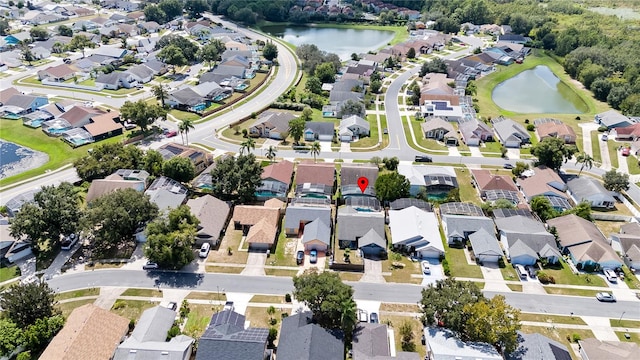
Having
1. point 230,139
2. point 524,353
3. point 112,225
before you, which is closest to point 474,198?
point 524,353

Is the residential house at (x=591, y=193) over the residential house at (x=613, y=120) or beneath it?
beneath

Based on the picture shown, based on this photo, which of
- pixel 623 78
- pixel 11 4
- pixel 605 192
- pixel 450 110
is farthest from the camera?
pixel 11 4

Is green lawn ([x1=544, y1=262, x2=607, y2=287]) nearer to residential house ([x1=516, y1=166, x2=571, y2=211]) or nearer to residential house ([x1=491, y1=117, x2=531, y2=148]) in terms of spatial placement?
residential house ([x1=516, y1=166, x2=571, y2=211])

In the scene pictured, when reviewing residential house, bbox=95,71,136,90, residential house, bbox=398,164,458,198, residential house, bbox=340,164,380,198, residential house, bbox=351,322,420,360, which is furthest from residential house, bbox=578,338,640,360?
residential house, bbox=95,71,136,90

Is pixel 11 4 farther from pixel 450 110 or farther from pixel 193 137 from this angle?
pixel 450 110

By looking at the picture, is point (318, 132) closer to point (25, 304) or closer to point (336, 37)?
point (25, 304)

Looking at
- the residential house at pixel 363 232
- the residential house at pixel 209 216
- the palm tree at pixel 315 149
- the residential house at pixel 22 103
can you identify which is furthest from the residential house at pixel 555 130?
the residential house at pixel 22 103

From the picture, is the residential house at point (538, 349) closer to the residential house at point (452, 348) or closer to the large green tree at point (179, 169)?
the residential house at point (452, 348)

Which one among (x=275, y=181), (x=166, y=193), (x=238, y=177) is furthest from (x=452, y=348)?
(x=166, y=193)
